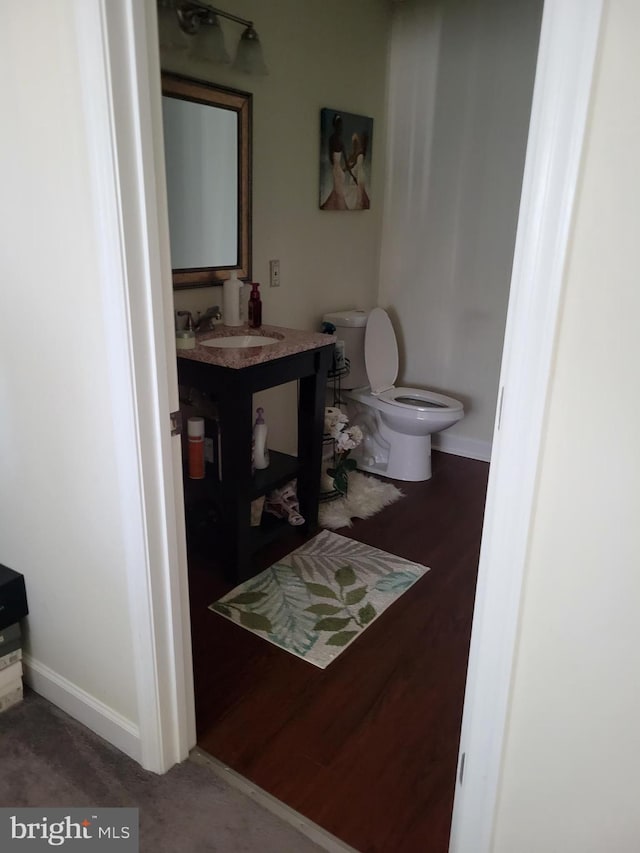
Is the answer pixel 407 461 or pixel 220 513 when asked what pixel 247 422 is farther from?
pixel 407 461

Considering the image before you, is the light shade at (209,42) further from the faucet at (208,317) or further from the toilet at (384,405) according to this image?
the toilet at (384,405)

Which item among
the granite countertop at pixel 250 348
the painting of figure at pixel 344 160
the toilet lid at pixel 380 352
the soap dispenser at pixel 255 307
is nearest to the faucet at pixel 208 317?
the granite countertop at pixel 250 348

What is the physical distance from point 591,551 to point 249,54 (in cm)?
235

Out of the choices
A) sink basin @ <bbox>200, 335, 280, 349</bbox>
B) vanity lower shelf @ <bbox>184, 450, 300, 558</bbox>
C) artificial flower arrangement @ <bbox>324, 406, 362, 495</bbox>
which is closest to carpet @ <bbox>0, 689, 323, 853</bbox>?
vanity lower shelf @ <bbox>184, 450, 300, 558</bbox>

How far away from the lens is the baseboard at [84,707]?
169 cm

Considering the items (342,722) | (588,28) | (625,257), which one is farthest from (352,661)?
(588,28)

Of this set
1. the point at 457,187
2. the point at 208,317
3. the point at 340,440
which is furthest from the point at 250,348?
the point at 457,187

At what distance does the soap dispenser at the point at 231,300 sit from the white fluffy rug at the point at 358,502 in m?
0.99

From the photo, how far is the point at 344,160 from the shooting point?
3230mm

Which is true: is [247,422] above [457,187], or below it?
below

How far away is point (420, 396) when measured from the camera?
139 inches

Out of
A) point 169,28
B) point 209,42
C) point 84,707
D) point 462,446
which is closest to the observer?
point 84,707

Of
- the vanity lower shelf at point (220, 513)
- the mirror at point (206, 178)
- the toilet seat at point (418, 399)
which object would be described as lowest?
the vanity lower shelf at point (220, 513)

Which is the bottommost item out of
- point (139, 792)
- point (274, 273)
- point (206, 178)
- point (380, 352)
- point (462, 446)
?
point (139, 792)
